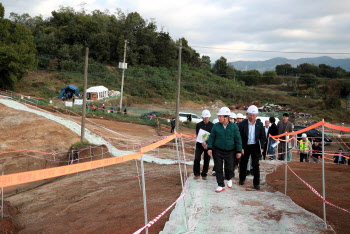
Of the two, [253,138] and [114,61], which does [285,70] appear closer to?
[114,61]

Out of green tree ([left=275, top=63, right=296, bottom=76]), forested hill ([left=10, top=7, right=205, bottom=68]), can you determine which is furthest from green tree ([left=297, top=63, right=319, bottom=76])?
forested hill ([left=10, top=7, right=205, bottom=68])

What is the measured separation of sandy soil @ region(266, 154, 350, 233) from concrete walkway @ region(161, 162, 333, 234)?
0.79 ft

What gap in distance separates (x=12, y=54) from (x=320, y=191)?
42860mm

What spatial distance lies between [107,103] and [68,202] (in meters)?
37.8

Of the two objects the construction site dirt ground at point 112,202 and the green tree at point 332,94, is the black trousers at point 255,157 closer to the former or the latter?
the construction site dirt ground at point 112,202

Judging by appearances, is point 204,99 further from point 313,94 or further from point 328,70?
point 328,70

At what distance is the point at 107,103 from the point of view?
1794 inches

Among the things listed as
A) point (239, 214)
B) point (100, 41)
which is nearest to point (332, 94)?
point (100, 41)

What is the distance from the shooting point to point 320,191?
23.0ft

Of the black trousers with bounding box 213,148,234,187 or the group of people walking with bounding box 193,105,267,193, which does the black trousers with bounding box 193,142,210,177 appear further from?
the black trousers with bounding box 213,148,234,187

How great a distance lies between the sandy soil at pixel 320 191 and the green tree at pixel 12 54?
40992 mm

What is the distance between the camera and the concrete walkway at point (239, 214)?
15.9 ft

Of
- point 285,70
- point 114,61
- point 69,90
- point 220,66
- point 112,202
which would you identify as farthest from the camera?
point 285,70

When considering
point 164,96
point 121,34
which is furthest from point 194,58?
point 164,96
